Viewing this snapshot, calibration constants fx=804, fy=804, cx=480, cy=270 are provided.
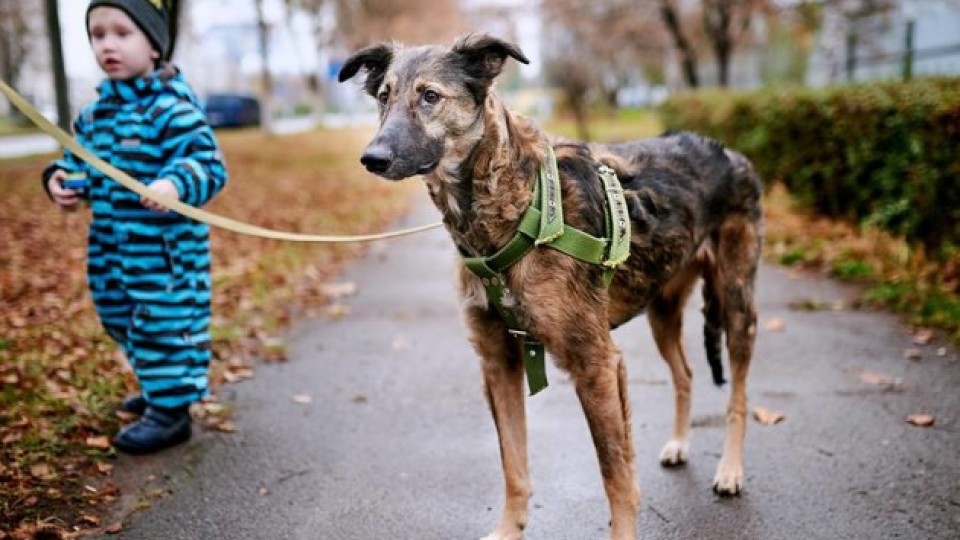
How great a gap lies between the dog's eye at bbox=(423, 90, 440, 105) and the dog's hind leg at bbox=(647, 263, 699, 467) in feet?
6.21

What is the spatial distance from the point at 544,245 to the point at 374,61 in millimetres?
1119

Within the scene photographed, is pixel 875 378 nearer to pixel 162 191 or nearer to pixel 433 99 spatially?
pixel 433 99

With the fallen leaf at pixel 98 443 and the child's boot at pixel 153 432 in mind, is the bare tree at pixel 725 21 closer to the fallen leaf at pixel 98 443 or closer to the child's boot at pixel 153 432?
the child's boot at pixel 153 432

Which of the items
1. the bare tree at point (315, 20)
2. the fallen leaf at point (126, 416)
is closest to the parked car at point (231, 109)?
the bare tree at point (315, 20)

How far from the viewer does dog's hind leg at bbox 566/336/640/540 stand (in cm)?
324

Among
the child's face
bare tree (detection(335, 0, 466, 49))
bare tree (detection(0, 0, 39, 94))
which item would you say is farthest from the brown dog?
bare tree (detection(0, 0, 39, 94))

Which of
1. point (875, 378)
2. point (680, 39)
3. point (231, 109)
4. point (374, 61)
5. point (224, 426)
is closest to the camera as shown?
point (374, 61)

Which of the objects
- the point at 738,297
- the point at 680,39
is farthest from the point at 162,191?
the point at 680,39

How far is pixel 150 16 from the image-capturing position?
165 inches

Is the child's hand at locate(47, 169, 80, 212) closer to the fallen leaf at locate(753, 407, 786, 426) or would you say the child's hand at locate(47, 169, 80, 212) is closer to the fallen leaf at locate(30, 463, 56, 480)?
the fallen leaf at locate(30, 463, 56, 480)

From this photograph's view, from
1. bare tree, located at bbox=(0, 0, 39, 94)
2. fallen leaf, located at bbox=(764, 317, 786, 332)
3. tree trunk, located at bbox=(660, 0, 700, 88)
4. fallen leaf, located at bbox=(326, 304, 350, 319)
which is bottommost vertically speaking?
fallen leaf, located at bbox=(326, 304, 350, 319)

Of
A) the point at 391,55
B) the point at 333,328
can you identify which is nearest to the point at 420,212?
the point at 333,328

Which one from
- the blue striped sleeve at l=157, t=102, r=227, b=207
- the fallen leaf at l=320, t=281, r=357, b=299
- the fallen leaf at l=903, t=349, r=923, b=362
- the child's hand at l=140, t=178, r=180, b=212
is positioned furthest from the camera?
the fallen leaf at l=320, t=281, r=357, b=299

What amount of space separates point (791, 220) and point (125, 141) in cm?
943
